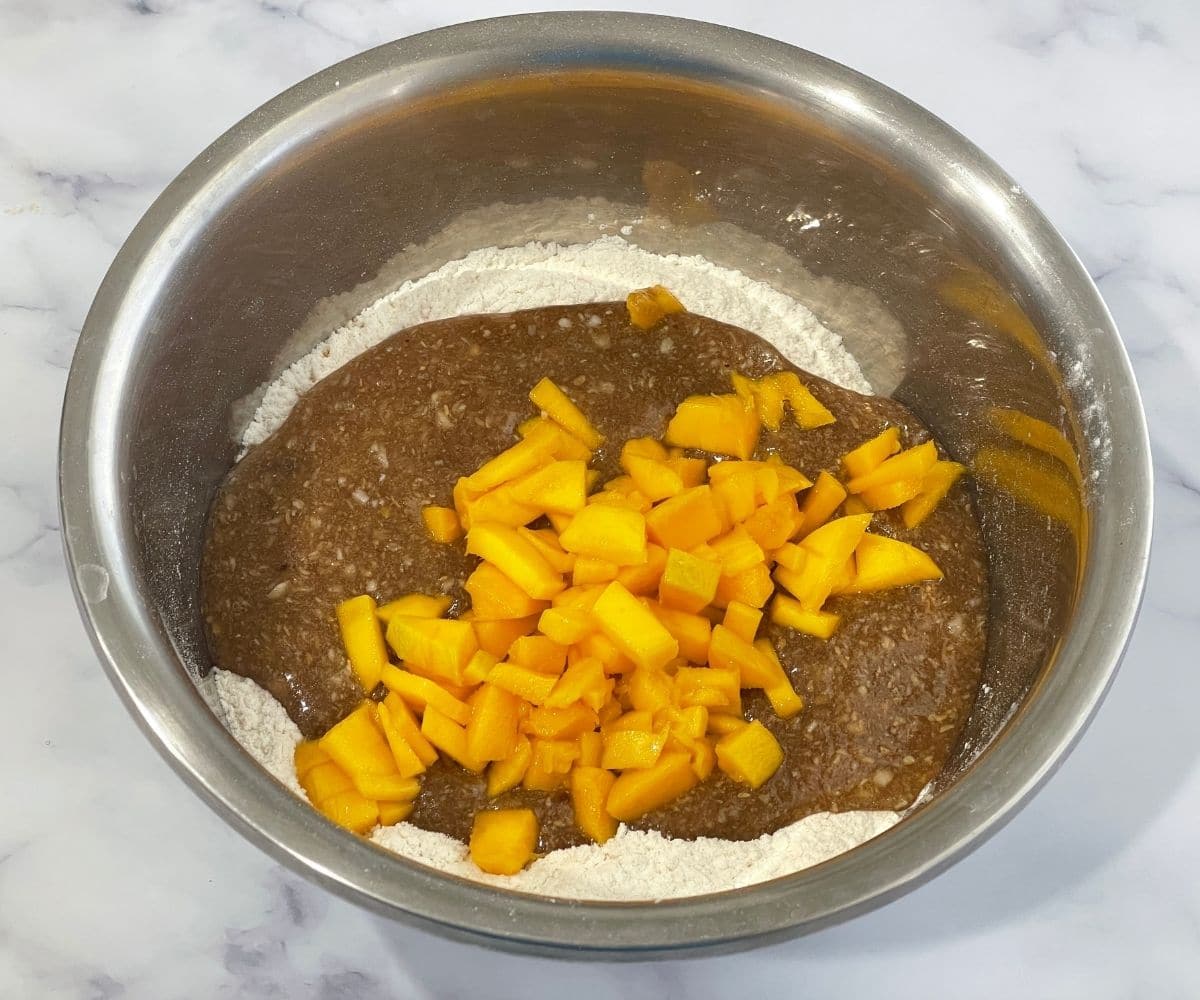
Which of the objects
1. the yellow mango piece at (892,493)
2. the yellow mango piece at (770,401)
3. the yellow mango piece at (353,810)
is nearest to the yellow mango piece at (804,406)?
the yellow mango piece at (770,401)

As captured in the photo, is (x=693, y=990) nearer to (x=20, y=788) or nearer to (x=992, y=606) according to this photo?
(x=992, y=606)

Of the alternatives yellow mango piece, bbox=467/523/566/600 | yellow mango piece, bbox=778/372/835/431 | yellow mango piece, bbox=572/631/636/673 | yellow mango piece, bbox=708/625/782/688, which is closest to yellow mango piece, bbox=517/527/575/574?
yellow mango piece, bbox=467/523/566/600

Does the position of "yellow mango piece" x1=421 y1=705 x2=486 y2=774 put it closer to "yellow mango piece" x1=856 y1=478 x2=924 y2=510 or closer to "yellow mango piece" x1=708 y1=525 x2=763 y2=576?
"yellow mango piece" x1=708 y1=525 x2=763 y2=576

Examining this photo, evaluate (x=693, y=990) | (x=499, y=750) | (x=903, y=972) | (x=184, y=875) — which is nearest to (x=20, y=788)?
(x=184, y=875)

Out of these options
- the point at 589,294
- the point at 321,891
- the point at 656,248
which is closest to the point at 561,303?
the point at 589,294

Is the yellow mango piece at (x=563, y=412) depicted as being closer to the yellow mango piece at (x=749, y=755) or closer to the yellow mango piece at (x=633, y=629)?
the yellow mango piece at (x=633, y=629)
